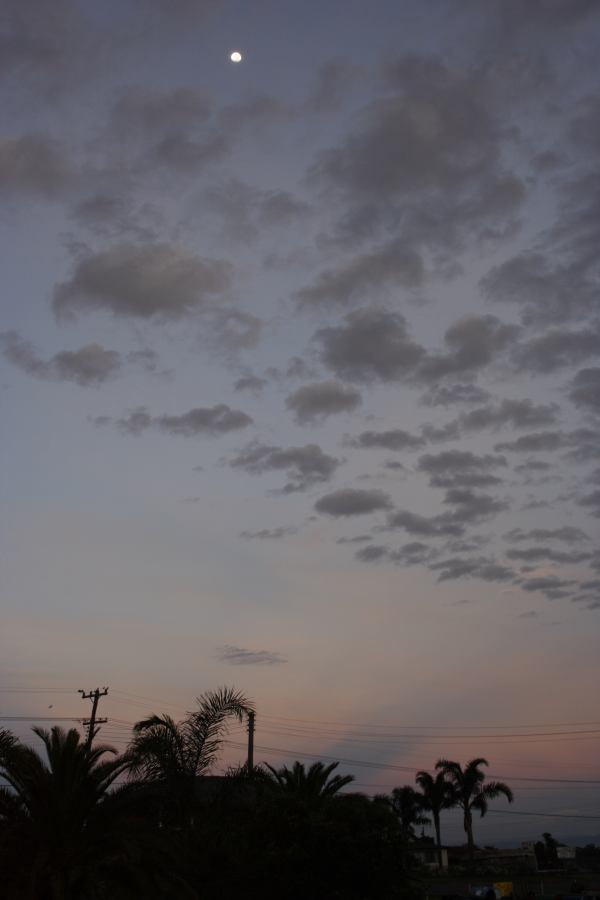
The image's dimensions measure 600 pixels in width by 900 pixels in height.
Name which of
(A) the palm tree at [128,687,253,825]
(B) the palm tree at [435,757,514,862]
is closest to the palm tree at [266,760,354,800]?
(A) the palm tree at [128,687,253,825]

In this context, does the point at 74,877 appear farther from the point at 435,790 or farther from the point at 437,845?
the point at 437,845

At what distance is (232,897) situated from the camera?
21062mm

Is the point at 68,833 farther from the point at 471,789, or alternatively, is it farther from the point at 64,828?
the point at 471,789

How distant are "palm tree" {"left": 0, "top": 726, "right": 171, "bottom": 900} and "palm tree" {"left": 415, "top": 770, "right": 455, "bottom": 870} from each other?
65900 millimetres

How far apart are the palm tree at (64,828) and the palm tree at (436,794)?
216ft

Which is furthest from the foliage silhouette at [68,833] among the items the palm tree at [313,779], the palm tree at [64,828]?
the palm tree at [313,779]

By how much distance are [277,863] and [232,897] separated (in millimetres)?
2443

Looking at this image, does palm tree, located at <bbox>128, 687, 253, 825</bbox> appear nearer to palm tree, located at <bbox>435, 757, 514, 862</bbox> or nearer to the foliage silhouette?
the foliage silhouette

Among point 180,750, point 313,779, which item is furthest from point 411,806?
point 180,750

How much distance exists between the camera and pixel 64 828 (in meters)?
18.7

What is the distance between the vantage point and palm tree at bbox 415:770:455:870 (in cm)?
7888

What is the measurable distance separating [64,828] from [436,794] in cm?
6919

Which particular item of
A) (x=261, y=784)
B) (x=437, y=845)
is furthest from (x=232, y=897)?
(x=437, y=845)

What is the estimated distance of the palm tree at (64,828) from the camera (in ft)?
59.9
